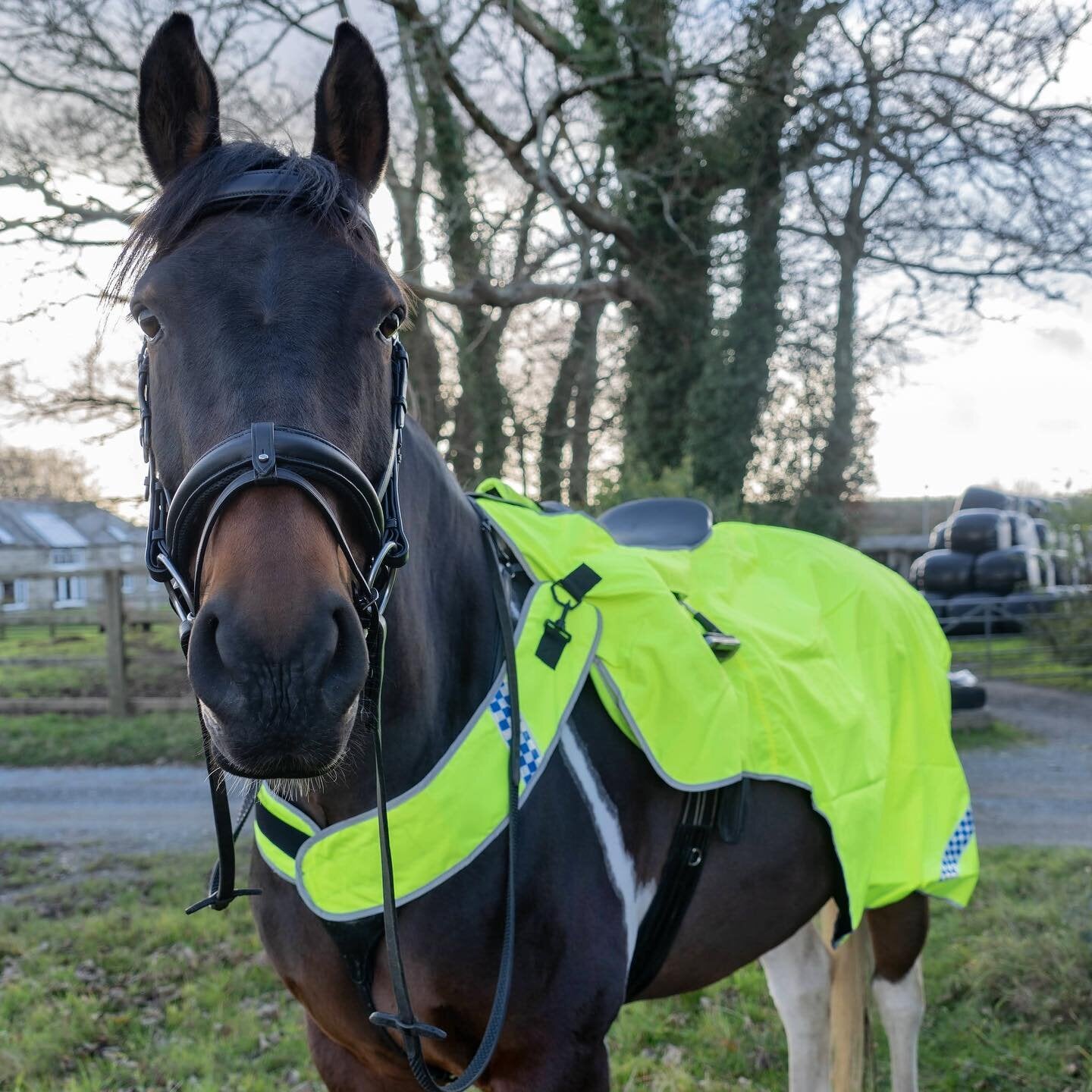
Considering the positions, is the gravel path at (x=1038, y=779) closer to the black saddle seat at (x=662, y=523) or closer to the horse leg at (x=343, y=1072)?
the black saddle seat at (x=662, y=523)

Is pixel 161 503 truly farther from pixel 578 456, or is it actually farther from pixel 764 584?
pixel 578 456

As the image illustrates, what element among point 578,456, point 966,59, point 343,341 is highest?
point 966,59

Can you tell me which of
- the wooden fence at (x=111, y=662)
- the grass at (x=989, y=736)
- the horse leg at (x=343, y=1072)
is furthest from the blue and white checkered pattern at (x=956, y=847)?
the wooden fence at (x=111, y=662)

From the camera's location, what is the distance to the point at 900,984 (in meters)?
2.94

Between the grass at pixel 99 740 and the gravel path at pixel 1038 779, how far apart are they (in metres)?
6.83

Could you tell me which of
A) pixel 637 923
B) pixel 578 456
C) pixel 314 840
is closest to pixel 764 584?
pixel 637 923

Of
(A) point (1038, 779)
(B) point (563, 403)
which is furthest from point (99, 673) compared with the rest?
(A) point (1038, 779)

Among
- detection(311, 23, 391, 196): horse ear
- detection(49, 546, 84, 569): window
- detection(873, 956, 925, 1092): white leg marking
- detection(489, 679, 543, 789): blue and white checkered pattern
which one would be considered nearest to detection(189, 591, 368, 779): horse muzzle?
detection(489, 679, 543, 789): blue and white checkered pattern

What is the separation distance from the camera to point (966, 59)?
9.12 m

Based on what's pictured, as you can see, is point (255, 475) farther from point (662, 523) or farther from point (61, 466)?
point (61, 466)

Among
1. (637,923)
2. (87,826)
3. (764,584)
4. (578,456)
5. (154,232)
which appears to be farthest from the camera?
(578,456)

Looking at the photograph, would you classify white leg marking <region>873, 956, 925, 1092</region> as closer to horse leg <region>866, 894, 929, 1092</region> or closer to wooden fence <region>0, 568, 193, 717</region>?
horse leg <region>866, 894, 929, 1092</region>

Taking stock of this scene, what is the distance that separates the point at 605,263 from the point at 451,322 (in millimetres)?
2152

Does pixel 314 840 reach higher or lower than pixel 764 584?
lower
